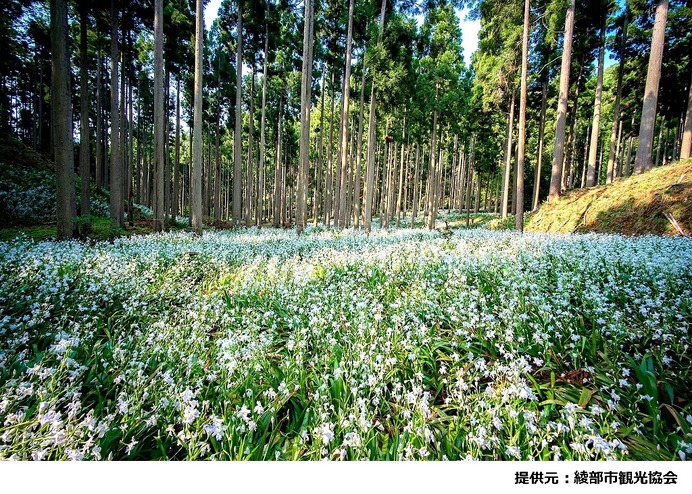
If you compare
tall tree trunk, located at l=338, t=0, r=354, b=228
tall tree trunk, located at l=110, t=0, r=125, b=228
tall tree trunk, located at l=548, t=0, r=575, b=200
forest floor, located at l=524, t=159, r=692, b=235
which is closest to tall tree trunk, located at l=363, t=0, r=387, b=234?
tall tree trunk, located at l=338, t=0, r=354, b=228

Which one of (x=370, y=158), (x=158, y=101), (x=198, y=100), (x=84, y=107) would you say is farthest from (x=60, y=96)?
(x=370, y=158)

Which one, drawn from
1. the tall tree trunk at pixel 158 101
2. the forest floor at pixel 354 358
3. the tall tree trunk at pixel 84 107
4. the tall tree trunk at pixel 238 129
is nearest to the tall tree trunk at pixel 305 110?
the tall tree trunk at pixel 158 101

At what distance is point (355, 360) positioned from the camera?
320 centimetres

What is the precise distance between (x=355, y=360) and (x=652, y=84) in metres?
18.7

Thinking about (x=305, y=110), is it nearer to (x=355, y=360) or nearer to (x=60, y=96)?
(x=60, y=96)

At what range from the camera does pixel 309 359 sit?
3.59 meters

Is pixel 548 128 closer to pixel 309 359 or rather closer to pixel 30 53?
pixel 309 359

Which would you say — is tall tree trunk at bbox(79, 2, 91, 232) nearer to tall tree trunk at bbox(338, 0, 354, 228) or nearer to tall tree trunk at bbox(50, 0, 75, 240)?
tall tree trunk at bbox(50, 0, 75, 240)

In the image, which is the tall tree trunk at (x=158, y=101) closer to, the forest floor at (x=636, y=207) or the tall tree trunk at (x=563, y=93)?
the tall tree trunk at (x=563, y=93)

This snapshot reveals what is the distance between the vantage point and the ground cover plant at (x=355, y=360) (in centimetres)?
222

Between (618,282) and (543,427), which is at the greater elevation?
(618,282)

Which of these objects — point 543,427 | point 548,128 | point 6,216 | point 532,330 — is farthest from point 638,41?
point 6,216
